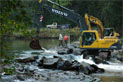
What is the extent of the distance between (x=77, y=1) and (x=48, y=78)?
206 feet

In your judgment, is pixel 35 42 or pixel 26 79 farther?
pixel 26 79

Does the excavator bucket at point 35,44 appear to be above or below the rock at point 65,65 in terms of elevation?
above

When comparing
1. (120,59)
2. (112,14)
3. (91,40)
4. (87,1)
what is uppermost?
(87,1)

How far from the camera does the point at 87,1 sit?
234 ft

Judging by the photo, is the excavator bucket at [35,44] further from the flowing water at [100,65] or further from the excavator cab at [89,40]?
the excavator cab at [89,40]

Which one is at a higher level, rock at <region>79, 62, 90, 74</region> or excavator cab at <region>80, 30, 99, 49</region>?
excavator cab at <region>80, 30, 99, 49</region>

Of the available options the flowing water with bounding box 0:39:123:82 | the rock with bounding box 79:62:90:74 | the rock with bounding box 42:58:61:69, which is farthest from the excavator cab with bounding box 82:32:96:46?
the rock with bounding box 79:62:90:74

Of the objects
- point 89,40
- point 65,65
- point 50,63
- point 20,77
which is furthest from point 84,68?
point 89,40

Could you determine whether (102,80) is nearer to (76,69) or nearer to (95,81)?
(95,81)

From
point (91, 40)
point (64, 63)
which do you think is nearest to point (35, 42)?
point (64, 63)

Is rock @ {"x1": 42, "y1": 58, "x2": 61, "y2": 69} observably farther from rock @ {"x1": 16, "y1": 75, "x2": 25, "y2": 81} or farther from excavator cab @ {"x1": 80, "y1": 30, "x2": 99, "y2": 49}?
excavator cab @ {"x1": 80, "y1": 30, "x2": 99, "y2": 49}

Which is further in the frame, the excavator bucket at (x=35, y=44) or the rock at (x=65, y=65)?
the rock at (x=65, y=65)

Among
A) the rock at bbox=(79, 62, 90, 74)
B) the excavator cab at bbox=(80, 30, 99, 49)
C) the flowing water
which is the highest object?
the excavator cab at bbox=(80, 30, 99, 49)

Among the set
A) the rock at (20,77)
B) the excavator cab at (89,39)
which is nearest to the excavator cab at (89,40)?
the excavator cab at (89,39)
